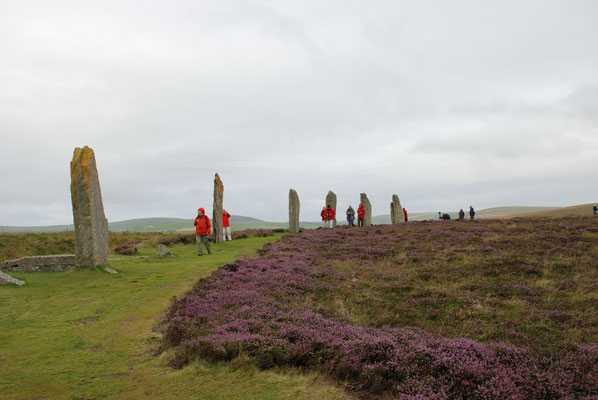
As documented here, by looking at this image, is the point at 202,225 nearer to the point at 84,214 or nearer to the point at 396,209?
the point at 84,214

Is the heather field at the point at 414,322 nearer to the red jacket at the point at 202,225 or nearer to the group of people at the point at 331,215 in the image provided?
the red jacket at the point at 202,225

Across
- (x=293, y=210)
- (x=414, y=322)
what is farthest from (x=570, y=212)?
(x=414, y=322)

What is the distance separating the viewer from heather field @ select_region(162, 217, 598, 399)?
5.73m

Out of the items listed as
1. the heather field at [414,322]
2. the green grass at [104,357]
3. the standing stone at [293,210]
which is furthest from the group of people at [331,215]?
the green grass at [104,357]

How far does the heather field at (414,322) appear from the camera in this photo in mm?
5727

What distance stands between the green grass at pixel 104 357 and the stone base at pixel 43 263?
10.6ft

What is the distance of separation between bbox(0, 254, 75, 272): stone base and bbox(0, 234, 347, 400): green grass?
10.6 ft

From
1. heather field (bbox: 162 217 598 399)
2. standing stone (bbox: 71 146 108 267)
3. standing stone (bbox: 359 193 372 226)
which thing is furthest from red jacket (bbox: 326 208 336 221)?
standing stone (bbox: 71 146 108 267)

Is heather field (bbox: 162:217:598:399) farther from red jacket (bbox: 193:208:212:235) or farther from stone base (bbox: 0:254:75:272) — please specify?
stone base (bbox: 0:254:75:272)

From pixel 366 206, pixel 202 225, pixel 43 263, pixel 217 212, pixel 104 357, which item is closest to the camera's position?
pixel 104 357

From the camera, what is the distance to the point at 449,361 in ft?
19.8

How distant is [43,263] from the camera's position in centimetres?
1627

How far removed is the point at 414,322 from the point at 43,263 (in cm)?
1542

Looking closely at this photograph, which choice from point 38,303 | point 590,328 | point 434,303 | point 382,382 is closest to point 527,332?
point 590,328
